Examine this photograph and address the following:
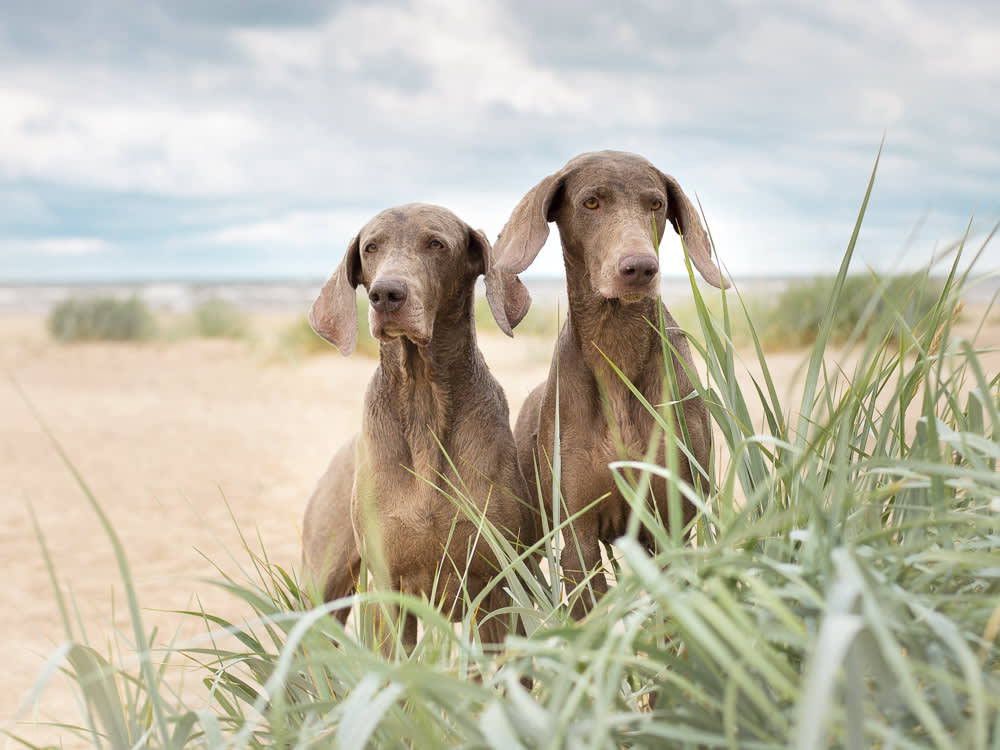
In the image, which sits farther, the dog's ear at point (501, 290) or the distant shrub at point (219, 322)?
the distant shrub at point (219, 322)

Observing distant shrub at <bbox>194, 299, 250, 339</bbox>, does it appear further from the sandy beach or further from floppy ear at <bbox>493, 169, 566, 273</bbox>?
Answer: floppy ear at <bbox>493, 169, 566, 273</bbox>

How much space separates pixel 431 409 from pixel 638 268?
0.97m

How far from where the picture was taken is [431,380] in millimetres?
3088

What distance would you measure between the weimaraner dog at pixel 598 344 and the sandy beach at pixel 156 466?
3.73ft

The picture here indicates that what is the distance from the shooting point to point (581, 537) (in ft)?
9.85

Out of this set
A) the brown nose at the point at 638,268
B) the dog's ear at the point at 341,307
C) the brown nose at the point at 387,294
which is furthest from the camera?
A: the dog's ear at the point at 341,307

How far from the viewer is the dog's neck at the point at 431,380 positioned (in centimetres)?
307

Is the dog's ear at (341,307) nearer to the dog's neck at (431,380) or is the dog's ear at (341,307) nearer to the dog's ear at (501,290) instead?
the dog's neck at (431,380)

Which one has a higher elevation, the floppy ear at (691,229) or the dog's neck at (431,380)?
the floppy ear at (691,229)

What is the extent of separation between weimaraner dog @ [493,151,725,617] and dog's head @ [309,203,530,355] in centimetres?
17


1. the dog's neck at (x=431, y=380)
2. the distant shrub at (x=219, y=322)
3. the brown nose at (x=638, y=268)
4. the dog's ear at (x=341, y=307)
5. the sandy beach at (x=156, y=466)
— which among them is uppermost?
the brown nose at (x=638, y=268)

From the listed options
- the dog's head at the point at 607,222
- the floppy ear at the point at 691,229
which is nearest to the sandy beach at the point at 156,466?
the dog's head at the point at 607,222

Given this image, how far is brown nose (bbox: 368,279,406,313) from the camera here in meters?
2.75

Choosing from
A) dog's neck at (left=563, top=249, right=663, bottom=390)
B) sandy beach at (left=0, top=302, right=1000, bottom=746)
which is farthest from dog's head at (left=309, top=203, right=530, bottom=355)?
sandy beach at (left=0, top=302, right=1000, bottom=746)
